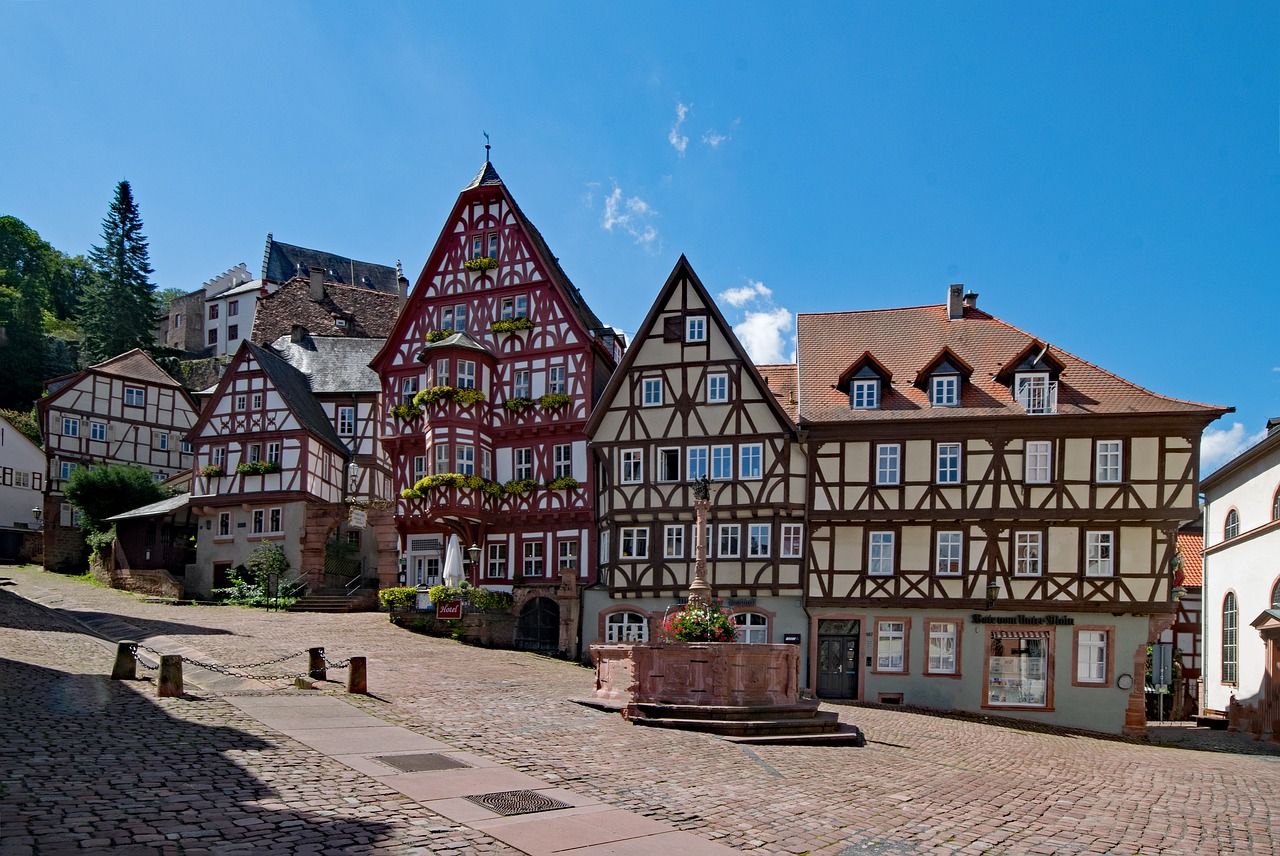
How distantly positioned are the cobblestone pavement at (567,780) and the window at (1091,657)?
5.50 metres

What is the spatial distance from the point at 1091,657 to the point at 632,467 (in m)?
14.2

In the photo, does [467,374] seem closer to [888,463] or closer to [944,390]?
[888,463]

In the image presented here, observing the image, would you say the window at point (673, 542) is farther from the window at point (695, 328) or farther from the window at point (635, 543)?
the window at point (695, 328)

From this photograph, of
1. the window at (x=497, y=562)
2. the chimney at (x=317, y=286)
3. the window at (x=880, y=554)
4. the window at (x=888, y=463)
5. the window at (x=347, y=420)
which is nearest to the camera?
the window at (x=880, y=554)

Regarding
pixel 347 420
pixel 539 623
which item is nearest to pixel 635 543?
pixel 539 623

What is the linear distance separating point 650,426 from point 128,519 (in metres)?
22.7

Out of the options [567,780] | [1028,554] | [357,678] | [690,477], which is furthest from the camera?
[690,477]

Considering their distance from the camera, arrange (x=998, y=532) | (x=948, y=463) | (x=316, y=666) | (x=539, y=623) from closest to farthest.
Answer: (x=316, y=666) < (x=998, y=532) < (x=948, y=463) < (x=539, y=623)

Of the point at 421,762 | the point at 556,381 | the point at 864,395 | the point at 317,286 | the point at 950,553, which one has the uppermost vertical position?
the point at 317,286

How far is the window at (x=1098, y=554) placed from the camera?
30.6 meters

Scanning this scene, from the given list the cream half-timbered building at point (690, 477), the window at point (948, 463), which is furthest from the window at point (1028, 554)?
the cream half-timbered building at point (690, 477)

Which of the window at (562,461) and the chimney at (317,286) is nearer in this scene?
the window at (562,461)

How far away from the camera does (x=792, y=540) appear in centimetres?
3238

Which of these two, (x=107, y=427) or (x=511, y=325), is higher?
(x=511, y=325)
